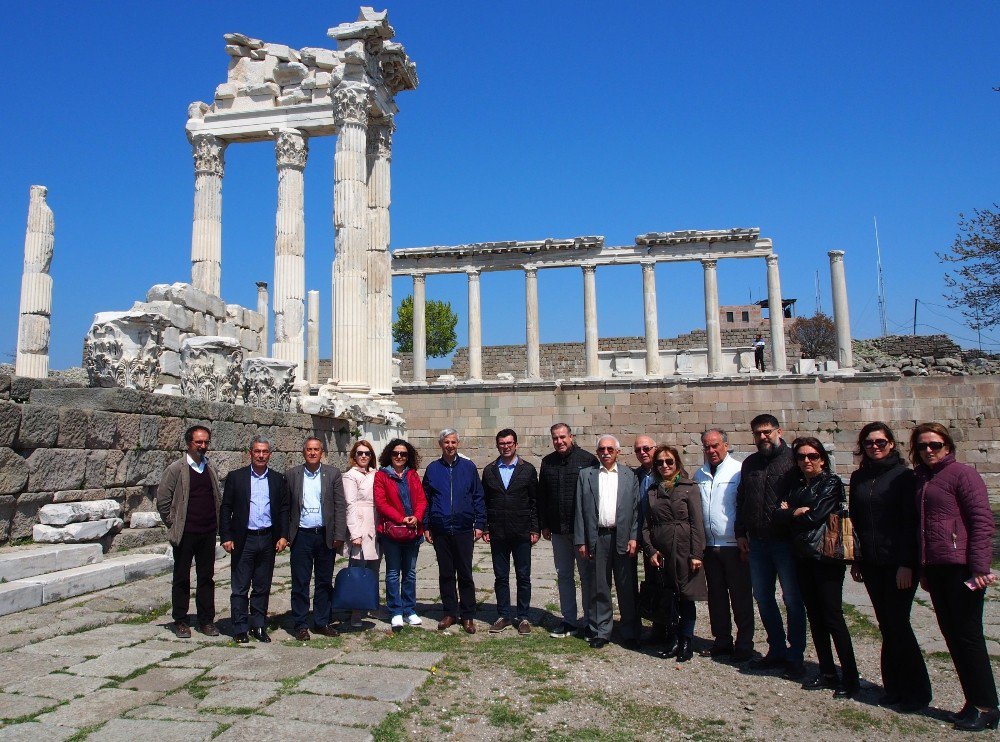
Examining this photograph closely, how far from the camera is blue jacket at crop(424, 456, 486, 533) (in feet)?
20.5

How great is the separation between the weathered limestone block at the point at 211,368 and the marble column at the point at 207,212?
7.91m

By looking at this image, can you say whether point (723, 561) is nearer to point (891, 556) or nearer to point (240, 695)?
point (891, 556)

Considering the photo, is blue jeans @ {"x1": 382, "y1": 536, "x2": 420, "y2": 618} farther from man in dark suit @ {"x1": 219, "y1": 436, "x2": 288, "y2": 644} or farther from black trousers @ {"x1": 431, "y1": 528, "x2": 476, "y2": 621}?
man in dark suit @ {"x1": 219, "y1": 436, "x2": 288, "y2": 644}

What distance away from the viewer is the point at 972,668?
410 cm

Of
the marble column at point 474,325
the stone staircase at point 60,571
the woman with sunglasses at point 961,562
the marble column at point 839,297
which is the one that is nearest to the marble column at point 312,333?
the marble column at point 474,325

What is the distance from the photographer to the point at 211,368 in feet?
34.0

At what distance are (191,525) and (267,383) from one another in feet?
19.2

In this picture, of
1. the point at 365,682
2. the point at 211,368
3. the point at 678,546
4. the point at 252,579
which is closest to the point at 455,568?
the point at 252,579

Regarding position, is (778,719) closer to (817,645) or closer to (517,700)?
(817,645)

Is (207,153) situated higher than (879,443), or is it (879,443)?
(207,153)

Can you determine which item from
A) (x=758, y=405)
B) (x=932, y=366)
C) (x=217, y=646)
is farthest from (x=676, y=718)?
(x=932, y=366)

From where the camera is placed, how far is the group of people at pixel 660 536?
430 cm

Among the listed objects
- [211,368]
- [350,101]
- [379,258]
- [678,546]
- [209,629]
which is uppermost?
[350,101]

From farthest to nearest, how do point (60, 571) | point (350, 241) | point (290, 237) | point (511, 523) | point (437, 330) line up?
point (437, 330), point (290, 237), point (350, 241), point (60, 571), point (511, 523)
